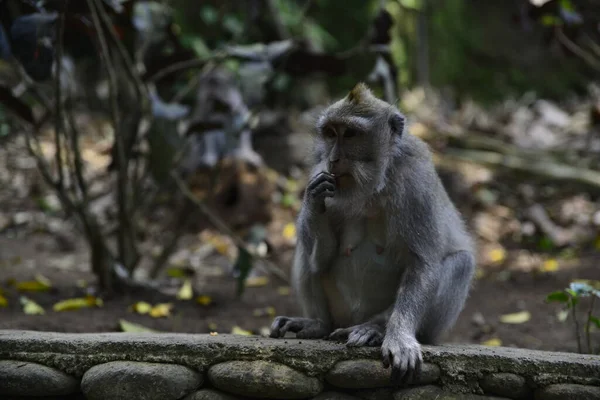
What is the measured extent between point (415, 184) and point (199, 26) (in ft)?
29.0

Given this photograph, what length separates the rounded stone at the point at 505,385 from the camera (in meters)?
3.71

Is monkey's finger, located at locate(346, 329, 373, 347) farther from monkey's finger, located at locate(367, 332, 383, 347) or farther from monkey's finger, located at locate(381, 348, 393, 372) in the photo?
monkey's finger, located at locate(381, 348, 393, 372)

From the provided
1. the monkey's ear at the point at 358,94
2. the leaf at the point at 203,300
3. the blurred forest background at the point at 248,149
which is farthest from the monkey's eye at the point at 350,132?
the leaf at the point at 203,300

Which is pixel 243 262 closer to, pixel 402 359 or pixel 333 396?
pixel 333 396

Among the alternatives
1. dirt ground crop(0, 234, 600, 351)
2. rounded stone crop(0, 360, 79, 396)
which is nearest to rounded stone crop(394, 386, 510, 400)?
rounded stone crop(0, 360, 79, 396)

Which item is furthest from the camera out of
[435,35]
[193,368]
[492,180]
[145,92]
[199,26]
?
[435,35]

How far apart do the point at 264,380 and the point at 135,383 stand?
64cm

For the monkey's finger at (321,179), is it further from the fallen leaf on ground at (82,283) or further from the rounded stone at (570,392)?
the fallen leaf on ground at (82,283)

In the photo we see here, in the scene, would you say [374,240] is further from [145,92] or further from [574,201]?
[574,201]

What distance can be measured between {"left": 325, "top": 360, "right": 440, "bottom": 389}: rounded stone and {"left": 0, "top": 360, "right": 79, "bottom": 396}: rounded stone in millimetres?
1363

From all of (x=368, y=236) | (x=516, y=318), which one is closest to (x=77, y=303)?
(x=368, y=236)

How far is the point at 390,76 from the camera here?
6.63 metres

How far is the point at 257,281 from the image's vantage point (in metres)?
8.06

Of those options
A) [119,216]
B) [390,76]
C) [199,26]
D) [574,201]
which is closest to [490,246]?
[574,201]
